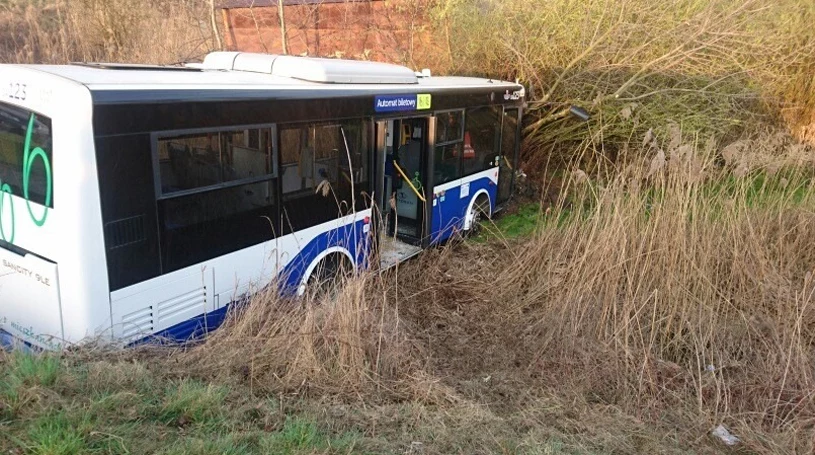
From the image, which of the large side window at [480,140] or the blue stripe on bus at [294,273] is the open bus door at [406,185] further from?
the blue stripe on bus at [294,273]

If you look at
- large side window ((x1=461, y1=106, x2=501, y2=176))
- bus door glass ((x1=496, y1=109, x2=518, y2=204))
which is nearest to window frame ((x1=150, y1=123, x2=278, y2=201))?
large side window ((x1=461, y1=106, x2=501, y2=176))

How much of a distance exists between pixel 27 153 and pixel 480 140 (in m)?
5.66

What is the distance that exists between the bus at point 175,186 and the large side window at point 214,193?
0.03 ft

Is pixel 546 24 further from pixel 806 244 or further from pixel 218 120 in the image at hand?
pixel 218 120

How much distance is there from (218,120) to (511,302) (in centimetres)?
323

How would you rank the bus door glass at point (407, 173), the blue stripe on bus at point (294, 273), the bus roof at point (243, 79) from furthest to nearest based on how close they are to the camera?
the bus door glass at point (407, 173), the blue stripe on bus at point (294, 273), the bus roof at point (243, 79)

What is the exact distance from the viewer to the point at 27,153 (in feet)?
12.1

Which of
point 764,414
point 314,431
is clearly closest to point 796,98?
point 764,414

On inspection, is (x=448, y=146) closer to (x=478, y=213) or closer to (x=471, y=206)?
(x=471, y=206)

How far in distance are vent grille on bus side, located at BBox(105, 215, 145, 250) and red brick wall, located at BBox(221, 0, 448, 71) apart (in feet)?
29.3

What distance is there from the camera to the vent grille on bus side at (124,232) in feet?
11.8

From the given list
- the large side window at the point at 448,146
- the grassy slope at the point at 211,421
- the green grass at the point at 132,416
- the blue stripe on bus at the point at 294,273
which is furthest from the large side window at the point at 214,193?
the large side window at the point at 448,146

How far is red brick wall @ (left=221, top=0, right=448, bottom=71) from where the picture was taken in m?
12.1

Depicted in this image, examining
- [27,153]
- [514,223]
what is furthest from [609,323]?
[514,223]
